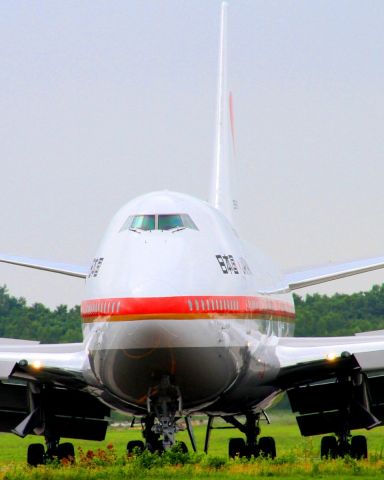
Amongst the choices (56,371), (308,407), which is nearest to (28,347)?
(56,371)

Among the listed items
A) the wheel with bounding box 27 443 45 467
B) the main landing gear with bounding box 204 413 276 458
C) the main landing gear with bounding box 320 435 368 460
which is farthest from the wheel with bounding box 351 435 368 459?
the wheel with bounding box 27 443 45 467

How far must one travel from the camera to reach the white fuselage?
24797mm

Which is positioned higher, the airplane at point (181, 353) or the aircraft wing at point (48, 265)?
the aircraft wing at point (48, 265)

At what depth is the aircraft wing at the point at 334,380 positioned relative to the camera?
28.0 metres

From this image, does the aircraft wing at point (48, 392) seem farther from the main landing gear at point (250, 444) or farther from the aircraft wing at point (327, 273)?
the aircraft wing at point (327, 273)

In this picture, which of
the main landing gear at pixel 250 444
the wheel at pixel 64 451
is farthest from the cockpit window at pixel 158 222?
the main landing gear at pixel 250 444

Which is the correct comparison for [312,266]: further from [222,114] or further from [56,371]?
[56,371]

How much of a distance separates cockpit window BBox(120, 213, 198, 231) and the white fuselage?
0.02 meters

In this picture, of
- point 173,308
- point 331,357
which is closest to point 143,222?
point 173,308

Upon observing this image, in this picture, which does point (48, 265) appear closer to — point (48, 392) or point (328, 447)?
point (48, 392)

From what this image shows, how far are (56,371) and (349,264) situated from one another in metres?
8.70

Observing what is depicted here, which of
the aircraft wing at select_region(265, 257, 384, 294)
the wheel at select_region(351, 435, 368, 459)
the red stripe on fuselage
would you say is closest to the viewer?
the red stripe on fuselage

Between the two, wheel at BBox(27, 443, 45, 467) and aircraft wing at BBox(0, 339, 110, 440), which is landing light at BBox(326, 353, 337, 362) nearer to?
aircraft wing at BBox(0, 339, 110, 440)

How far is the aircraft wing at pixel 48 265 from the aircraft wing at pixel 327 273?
4223 millimetres
